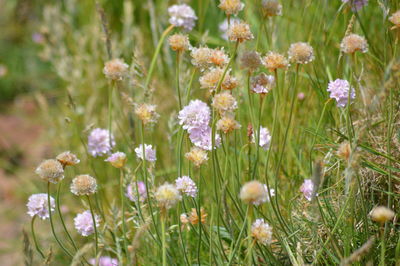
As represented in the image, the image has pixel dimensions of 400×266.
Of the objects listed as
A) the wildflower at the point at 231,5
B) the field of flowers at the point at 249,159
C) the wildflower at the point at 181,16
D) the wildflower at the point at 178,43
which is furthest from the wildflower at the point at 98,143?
the wildflower at the point at 231,5

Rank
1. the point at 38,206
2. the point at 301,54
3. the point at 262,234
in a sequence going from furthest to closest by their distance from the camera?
the point at 38,206
the point at 301,54
the point at 262,234

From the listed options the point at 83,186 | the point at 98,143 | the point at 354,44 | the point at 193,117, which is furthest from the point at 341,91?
the point at 98,143

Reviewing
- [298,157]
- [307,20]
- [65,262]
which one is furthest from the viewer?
[307,20]

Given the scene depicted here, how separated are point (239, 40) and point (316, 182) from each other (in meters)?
0.39

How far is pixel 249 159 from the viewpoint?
134 cm

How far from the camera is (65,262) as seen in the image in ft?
6.34

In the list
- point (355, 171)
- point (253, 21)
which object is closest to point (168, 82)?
point (253, 21)

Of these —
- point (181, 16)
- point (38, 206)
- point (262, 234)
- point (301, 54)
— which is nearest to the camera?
point (262, 234)

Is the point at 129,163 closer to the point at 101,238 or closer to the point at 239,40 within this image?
the point at 101,238

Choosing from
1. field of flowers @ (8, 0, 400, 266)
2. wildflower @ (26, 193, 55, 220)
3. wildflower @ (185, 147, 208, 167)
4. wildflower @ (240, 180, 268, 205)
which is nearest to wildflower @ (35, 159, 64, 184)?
field of flowers @ (8, 0, 400, 266)

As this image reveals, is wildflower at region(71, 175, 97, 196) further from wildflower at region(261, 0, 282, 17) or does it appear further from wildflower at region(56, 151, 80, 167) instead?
wildflower at region(261, 0, 282, 17)

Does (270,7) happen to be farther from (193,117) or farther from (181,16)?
(181,16)

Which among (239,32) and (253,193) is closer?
(253,193)

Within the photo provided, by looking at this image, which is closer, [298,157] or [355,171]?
[355,171]
